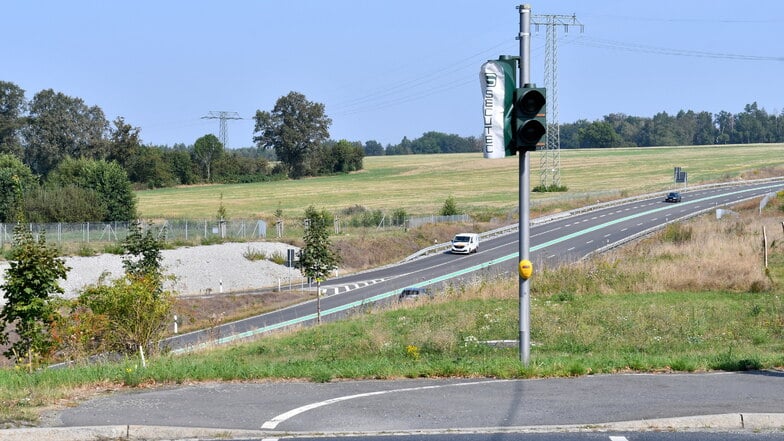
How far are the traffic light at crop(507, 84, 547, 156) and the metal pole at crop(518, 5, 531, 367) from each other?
244 mm

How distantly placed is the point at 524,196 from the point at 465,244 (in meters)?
47.7

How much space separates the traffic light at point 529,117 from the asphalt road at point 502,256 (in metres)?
20.4

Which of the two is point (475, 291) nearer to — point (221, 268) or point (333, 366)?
point (333, 366)

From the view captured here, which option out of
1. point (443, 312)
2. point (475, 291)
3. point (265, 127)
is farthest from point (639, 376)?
point (265, 127)

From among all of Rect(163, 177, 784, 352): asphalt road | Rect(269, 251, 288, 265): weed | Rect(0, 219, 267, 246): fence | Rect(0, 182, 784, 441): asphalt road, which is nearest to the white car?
Rect(163, 177, 784, 352): asphalt road

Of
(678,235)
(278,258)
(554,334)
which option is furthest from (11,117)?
(554,334)

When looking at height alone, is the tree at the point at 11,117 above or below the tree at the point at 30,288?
above

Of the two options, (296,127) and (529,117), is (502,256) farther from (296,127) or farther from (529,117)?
(296,127)

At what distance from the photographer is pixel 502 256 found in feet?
184

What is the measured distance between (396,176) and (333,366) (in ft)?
405

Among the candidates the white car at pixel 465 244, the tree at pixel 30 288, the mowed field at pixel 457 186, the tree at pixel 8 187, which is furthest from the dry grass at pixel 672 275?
the tree at pixel 8 187

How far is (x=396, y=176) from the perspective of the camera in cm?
13525

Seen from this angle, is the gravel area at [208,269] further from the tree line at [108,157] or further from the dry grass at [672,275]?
the dry grass at [672,275]

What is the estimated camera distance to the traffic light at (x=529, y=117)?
36.6ft
